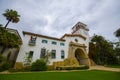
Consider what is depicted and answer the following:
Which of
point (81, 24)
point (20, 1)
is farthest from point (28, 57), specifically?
point (81, 24)

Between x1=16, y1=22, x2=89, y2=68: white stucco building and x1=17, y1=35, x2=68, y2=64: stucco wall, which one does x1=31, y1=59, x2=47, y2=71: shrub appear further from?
x1=17, y1=35, x2=68, y2=64: stucco wall

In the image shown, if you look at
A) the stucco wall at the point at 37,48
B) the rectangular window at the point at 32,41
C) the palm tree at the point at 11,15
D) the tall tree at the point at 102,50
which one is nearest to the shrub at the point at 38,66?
the stucco wall at the point at 37,48

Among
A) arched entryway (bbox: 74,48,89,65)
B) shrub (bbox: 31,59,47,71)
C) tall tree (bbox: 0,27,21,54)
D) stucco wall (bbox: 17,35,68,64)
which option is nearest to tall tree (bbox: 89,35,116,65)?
arched entryway (bbox: 74,48,89,65)

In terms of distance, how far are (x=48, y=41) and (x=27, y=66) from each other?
768 cm

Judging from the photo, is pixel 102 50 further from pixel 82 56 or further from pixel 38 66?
pixel 38 66

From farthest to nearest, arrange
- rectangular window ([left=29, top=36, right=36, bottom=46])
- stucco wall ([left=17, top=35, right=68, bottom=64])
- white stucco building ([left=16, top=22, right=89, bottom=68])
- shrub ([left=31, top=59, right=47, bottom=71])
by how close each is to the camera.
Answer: rectangular window ([left=29, top=36, right=36, bottom=46])
white stucco building ([left=16, top=22, right=89, bottom=68])
stucco wall ([left=17, top=35, right=68, bottom=64])
shrub ([left=31, top=59, right=47, bottom=71])

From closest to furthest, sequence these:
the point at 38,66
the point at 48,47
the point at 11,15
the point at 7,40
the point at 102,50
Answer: the point at 7,40 < the point at 38,66 < the point at 11,15 < the point at 48,47 < the point at 102,50


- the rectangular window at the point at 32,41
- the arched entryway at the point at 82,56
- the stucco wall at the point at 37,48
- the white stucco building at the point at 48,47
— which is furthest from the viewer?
the arched entryway at the point at 82,56

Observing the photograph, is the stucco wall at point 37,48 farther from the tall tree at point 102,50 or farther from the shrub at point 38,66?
the tall tree at point 102,50

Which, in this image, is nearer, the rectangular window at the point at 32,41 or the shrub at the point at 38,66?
the shrub at the point at 38,66

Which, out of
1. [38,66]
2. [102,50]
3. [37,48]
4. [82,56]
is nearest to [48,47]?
[37,48]

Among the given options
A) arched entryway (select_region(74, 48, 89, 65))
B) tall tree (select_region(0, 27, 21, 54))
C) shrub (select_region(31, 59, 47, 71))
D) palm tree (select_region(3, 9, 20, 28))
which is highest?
palm tree (select_region(3, 9, 20, 28))

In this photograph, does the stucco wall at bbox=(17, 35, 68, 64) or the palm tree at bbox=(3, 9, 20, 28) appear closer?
the stucco wall at bbox=(17, 35, 68, 64)

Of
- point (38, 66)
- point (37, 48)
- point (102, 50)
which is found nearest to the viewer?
point (38, 66)
